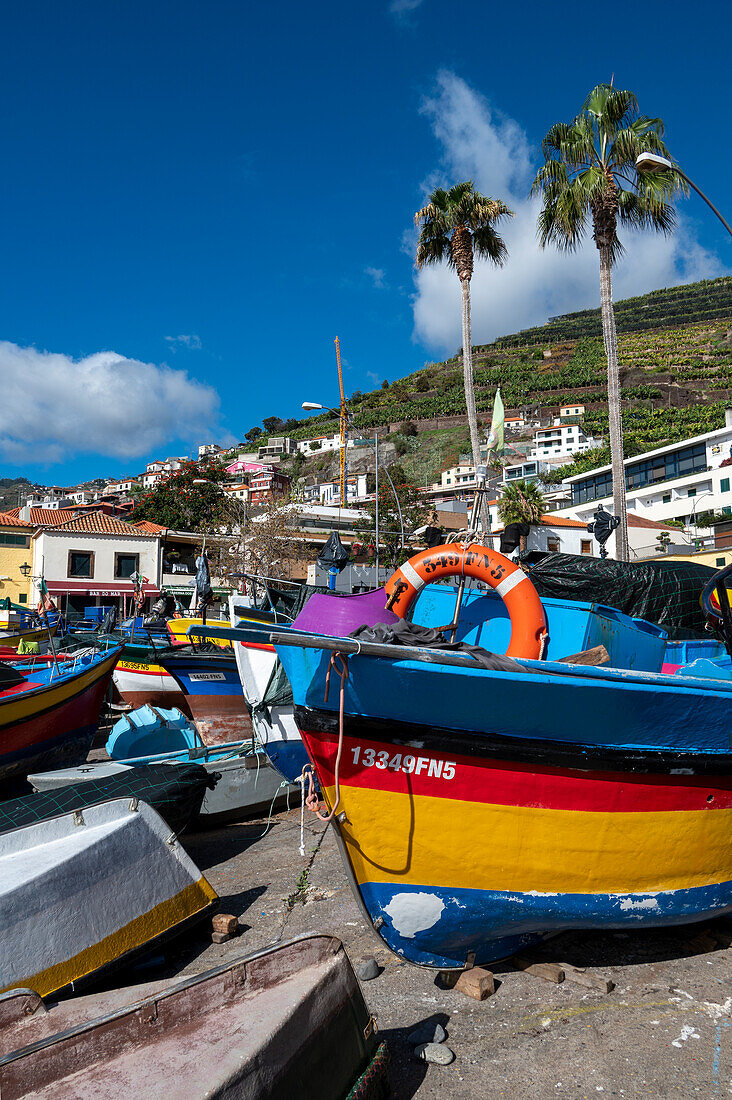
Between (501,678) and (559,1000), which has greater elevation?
(501,678)

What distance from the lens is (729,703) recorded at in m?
4.17

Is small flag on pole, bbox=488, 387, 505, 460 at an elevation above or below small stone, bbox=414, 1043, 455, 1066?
above

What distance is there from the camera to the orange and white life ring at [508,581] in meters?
6.06

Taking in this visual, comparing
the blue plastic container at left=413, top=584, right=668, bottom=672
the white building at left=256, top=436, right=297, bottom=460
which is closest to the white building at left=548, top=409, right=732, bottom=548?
the blue plastic container at left=413, top=584, right=668, bottom=672

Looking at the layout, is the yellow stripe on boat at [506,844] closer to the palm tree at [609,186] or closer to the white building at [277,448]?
the palm tree at [609,186]

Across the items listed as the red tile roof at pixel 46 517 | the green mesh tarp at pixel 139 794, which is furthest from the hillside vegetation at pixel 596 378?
the green mesh tarp at pixel 139 794

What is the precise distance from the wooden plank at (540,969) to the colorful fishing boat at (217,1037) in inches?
58.2

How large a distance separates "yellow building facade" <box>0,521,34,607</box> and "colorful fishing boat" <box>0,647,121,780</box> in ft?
95.5

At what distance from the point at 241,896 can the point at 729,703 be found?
4.28 m

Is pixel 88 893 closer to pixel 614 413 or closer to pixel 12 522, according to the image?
pixel 614 413

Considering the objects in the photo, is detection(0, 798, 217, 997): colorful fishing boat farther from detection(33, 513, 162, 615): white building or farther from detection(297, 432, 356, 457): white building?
detection(297, 432, 356, 457): white building

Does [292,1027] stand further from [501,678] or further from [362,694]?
[501,678]

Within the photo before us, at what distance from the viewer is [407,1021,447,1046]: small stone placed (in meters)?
3.61

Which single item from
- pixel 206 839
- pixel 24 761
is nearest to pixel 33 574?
pixel 24 761
